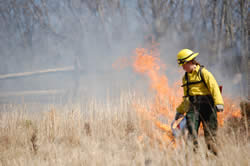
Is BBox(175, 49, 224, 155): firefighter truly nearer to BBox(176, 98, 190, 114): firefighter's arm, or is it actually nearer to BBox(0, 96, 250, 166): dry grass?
BBox(176, 98, 190, 114): firefighter's arm

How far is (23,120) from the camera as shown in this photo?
5.36 m

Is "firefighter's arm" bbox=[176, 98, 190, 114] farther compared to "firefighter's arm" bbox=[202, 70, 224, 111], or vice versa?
"firefighter's arm" bbox=[176, 98, 190, 114]

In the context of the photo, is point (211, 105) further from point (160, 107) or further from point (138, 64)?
point (138, 64)

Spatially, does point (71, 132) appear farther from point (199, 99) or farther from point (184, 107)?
point (199, 99)

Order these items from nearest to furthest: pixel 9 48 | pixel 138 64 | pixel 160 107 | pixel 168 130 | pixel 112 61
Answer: pixel 168 130
pixel 160 107
pixel 138 64
pixel 112 61
pixel 9 48

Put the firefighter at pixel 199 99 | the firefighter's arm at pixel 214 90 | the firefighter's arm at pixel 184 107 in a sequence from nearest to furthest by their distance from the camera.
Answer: the firefighter's arm at pixel 214 90
the firefighter at pixel 199 99
the firefighter's arm at pixel 184 107

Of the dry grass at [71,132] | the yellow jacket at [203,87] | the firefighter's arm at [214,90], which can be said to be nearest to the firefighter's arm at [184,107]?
the yellow jacket at [203,87]

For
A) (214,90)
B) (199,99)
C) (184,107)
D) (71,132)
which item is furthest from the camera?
(71,132)

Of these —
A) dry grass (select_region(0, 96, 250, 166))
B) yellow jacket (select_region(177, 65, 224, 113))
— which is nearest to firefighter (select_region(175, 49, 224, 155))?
yellow jacket (select_region(177, 65, 224, 113))

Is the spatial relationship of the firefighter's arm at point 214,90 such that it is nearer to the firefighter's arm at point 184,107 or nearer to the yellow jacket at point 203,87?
the yellow jacket at point 203,87

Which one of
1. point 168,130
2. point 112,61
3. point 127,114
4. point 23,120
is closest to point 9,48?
point 112,61

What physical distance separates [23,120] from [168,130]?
402 centimetres

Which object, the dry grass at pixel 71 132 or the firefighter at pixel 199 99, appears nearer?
the firefighter at pixel 199 99

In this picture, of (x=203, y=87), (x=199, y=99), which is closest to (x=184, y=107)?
(x=199, y=99)
